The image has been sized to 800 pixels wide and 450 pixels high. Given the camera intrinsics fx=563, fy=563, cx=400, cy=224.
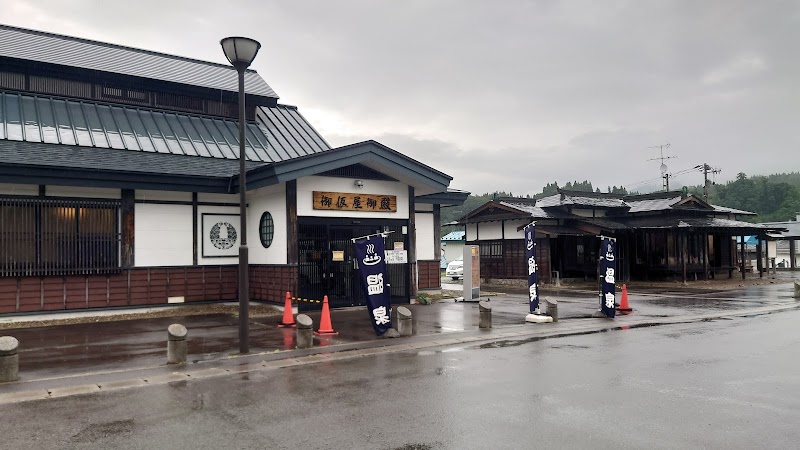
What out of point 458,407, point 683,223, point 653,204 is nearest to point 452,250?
point 653,204

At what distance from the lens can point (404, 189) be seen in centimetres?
1794

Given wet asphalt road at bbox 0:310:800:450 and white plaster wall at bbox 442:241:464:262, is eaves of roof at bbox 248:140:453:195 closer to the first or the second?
wet asphalt road at bbox 0:310:800:450

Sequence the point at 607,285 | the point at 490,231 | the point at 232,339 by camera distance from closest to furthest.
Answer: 1. the point at 232,339
2. the point at 607,285
3. the point at 490,231

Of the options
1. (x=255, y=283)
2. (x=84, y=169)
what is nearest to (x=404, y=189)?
(x=255, y=283)

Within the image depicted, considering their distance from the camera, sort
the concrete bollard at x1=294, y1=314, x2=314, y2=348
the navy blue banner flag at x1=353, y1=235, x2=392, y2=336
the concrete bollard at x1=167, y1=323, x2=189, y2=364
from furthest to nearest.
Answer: the navy blue banner flag at x1=353, y1=235, x2=392, y2=336, the concrete bollard at x1=294, y1=314, x2=314, y2=348, the concrete bollard at x1=167, y1=323, x2=189, y2=364

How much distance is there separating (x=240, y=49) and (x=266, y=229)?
7507 mm

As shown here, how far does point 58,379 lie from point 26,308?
7425 mm

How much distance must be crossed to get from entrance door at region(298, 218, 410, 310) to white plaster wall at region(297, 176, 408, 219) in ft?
0.70

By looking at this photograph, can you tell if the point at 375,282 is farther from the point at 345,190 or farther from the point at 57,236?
the point at 57,236

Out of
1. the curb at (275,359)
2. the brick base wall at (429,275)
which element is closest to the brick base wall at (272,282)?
the curb at (275,359)

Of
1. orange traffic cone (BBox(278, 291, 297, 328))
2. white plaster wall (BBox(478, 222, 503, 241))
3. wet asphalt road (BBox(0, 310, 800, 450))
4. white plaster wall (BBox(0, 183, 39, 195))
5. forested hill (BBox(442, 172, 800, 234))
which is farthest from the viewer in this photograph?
forested hill (BBox(442, 172, 800, 234))

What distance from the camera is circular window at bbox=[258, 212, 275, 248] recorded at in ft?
52.9

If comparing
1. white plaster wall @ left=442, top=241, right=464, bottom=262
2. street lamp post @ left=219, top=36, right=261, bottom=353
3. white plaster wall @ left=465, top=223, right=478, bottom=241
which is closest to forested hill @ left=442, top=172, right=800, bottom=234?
→ white plaster wall @ left=442, top=241, right=464, bottom=262

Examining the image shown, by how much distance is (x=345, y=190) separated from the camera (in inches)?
652
